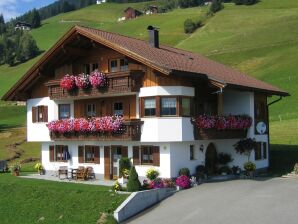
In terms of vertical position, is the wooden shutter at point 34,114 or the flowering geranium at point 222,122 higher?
the wooden shutter at point 34,114

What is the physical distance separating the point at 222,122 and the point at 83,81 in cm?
831

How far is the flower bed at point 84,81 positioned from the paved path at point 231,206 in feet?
26.3

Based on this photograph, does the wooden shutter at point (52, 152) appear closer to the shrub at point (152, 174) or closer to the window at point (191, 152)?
the shrub at point (152, 174)

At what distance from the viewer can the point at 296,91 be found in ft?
190

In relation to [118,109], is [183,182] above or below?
below

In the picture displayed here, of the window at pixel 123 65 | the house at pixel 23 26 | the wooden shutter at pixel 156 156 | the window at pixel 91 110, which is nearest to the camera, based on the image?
the wooden shutter at pixel 156 156

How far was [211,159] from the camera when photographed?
31.7 m

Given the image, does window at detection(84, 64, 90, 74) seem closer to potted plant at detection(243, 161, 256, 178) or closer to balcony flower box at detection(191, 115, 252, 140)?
balcony flower box at detection(191, 115, 252, 140)

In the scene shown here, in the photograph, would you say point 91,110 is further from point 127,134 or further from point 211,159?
point 211,159

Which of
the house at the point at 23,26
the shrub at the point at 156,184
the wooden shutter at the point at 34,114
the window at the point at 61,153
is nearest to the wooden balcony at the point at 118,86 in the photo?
the window at the point at 61,153

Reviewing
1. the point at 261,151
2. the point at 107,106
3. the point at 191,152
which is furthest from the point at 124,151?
the point at 261,151

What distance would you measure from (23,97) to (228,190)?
1740 cm

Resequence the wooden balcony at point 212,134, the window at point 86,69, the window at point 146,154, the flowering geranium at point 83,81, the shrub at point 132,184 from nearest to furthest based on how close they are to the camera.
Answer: the shrub at point 132,184, the wooden balcony at point 212,134, the window at point 146,154, the flowering geranium at point 83,81, the window at point 86,69

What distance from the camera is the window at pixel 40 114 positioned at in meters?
35.3
